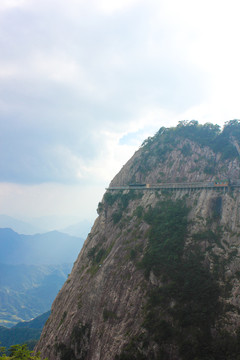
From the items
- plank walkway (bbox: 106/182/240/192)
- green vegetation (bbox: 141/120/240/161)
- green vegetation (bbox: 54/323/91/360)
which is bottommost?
green vegetation (bbox: 54/323/91/360)

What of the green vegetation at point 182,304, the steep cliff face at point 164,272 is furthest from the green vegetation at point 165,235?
the steep cliff face at point 164,272

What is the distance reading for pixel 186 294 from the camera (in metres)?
38.8

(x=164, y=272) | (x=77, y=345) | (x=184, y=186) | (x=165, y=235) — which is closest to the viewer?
(x=164, y=272)

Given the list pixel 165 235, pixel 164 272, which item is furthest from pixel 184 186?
pixel 164 272

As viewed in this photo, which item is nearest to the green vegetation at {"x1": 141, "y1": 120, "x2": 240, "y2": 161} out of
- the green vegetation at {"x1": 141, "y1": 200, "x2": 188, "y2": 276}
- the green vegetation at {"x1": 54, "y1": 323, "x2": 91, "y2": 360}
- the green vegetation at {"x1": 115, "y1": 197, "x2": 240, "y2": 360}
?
the green vegetation at {"x1": 141, "y1": 200, "x2": 188, "y2": 276}

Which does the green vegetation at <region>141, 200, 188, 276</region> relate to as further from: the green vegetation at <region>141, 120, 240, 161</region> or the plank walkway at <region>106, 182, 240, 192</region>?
the green vegetation at <region>141, 120, 240, 161</region>

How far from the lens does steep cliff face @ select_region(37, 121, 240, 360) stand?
35156 millimetres

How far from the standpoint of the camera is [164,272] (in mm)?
43625

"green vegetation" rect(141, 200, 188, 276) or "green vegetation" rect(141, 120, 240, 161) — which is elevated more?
"green vegetation" rect(141, 120, 240, 161)

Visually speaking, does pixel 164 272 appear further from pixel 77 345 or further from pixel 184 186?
pixel 184 186

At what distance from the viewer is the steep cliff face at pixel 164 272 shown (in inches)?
1384

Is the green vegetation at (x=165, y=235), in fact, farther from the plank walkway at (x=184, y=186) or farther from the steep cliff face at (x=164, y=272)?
the plank walkway at (x=184, y=186)

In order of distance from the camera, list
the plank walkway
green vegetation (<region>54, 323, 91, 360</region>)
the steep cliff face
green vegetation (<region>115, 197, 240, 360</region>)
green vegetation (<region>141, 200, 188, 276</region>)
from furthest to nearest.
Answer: the plank walkway
green vegetation (<region>141, 200, 188, 276</region>)
green vegetation (<region>54, 323, 91, 360</region>)
the steep cliff face
green vegetation (<region>115, 197, 240, 360</region>)

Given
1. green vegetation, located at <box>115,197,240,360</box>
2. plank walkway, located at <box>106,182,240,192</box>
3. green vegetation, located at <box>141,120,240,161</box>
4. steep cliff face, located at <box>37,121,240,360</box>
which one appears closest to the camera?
green vegetation, located at <box>115,197,240,360</box>
